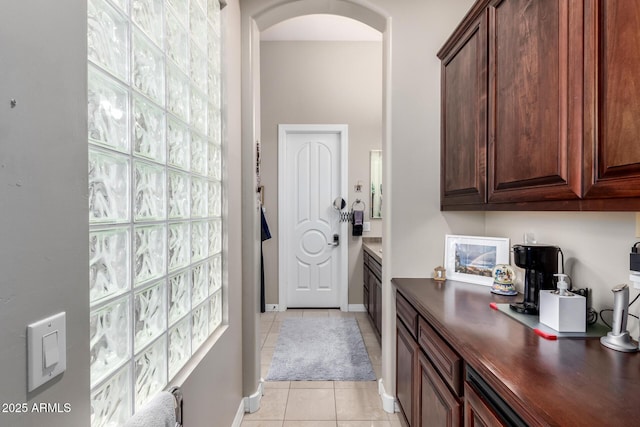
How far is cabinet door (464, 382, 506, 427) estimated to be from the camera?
94 cm

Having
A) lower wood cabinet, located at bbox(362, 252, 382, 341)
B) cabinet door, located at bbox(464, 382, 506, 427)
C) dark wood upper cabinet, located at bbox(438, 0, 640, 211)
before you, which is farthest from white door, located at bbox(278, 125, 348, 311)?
cabinet door, located at bbox(464, 382, 506, 427)

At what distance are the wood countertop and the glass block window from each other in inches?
41.6

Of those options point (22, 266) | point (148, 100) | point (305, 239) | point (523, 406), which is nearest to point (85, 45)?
point (148, 100)

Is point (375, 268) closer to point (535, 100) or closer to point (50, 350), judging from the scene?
point (535, 100)

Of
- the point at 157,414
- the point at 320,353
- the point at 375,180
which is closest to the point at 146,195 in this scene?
the point at 157,414

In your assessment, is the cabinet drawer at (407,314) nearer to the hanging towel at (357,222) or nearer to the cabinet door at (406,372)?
the cabinet door at (406,372)

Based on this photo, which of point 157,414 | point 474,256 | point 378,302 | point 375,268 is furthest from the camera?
point 375,268

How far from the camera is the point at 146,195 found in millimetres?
1039

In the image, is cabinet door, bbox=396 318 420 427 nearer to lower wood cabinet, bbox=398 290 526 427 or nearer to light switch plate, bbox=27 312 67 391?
lower wood cabinet, bbox=398 290 526 427

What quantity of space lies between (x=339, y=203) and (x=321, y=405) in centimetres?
245

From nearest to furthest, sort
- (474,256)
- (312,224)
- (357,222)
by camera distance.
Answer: (474,256), (357,222), (312,224)

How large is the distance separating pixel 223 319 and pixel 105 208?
3.69 feet

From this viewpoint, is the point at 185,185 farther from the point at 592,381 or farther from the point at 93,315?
the point at 592,381

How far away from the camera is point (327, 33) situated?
393cm
